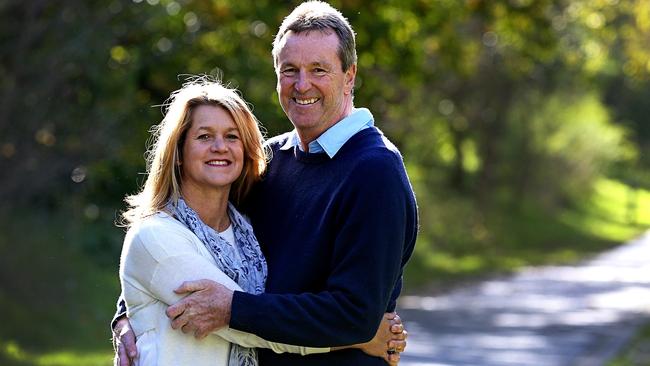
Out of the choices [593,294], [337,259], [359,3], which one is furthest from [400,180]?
[593,294]

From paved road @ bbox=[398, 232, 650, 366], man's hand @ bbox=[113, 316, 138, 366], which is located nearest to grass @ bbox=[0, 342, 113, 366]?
paved road @ bbox=[398, 232, 650, 366]

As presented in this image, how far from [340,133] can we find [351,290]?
0.62 meters

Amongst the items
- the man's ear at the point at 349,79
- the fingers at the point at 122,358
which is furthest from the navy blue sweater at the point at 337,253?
the fingers at the point at 122,358

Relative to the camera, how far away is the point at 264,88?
1401cm

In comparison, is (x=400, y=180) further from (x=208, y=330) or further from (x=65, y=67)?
(x=65, y=67)

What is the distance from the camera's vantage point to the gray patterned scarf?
14.2 ft

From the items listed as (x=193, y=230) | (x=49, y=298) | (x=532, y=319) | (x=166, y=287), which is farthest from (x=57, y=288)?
(x=166, y=287)

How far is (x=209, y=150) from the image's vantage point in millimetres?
4363

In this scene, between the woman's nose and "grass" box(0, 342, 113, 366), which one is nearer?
the woman's nose

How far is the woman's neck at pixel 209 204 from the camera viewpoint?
4426 mm

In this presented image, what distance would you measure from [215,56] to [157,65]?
2.22ft

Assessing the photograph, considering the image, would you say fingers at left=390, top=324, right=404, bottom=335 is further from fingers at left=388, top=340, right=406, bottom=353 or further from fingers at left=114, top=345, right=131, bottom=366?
fingers at left=114, top=345, right=131, bottom=366

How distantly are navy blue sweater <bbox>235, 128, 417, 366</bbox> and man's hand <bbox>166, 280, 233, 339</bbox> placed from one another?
42mm

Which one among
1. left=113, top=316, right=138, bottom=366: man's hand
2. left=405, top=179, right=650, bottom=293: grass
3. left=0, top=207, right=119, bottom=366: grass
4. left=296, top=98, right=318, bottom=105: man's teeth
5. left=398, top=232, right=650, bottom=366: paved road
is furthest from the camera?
left=405, top=179, right=650, bottom=293: grass
